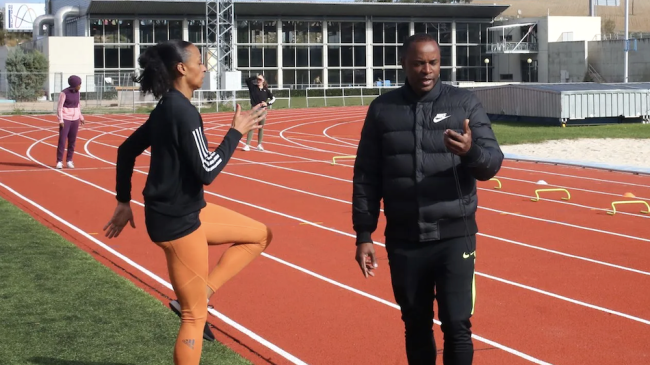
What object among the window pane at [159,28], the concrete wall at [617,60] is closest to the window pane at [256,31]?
the window pane at [159,28]

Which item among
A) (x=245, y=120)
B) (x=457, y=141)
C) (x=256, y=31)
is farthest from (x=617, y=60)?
(x=457, y=141)

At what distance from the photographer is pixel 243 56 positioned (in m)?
64.6

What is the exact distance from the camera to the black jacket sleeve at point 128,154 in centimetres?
497

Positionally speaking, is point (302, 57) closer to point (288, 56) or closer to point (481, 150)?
point (288, 56)

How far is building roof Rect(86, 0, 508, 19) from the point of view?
5997cm

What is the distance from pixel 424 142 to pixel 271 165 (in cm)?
1494

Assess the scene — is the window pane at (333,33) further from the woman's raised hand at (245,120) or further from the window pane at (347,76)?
the woman's raised hand at (245,120)

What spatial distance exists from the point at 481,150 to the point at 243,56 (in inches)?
2408

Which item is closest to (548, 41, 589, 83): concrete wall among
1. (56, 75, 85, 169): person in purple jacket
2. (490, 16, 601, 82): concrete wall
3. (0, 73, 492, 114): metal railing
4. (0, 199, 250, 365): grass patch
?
(490, 16, 601, 82): concrete wall

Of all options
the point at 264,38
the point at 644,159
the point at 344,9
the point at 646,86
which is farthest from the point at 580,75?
the point at 644,159

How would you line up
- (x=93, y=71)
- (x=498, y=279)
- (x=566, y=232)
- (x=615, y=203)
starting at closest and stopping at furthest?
(x=498, y=279) < (x=566, y=232) < (x=615, y=203) < (x=93, y=71)

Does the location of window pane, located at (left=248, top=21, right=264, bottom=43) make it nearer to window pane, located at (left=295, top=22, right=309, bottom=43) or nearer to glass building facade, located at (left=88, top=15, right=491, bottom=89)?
glass building facade, located at (left=88, top=15, right=491, bottom=89)

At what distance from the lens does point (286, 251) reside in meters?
9.86

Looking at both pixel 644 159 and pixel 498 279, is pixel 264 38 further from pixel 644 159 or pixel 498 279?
pixel 498 279
